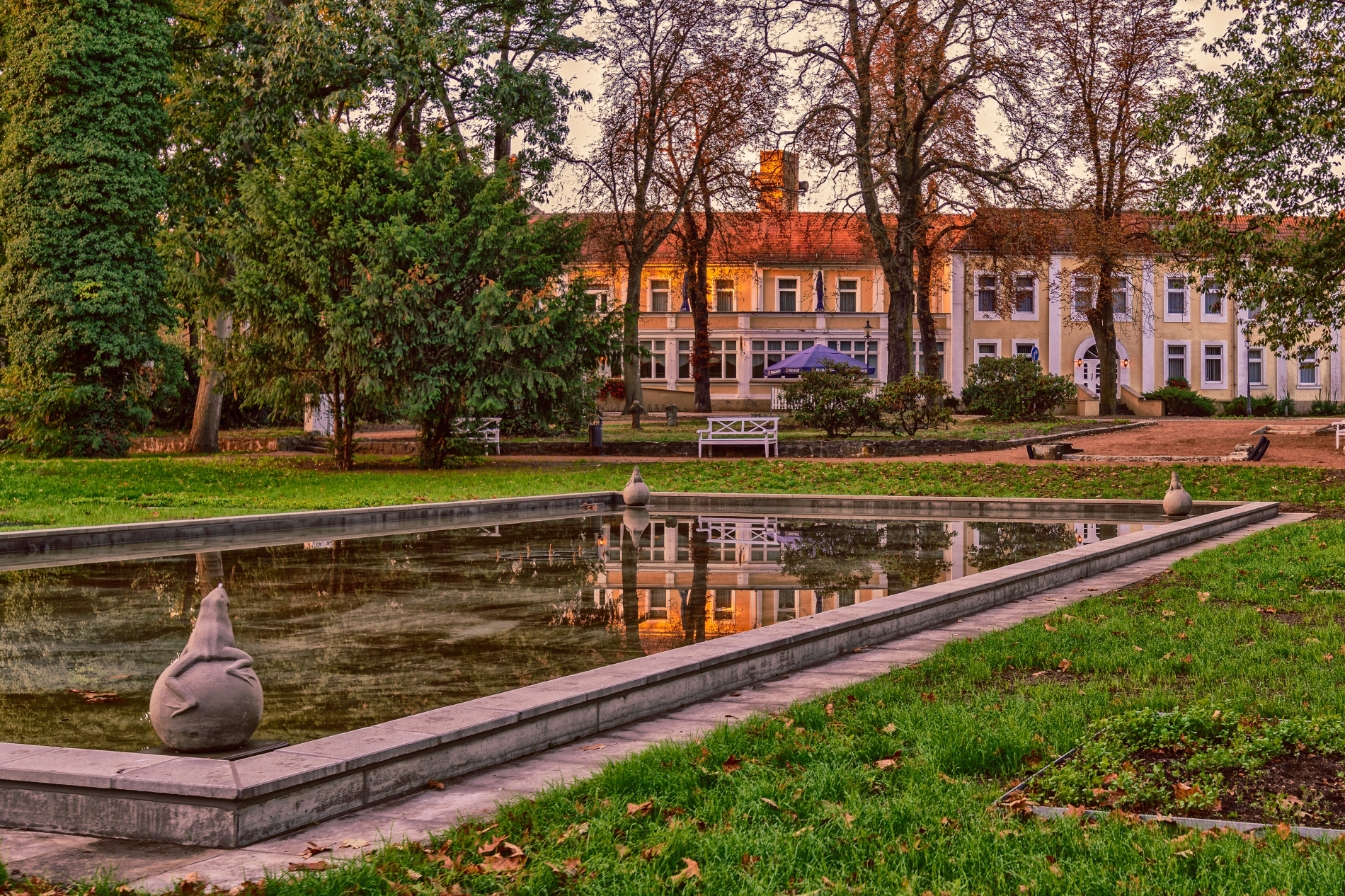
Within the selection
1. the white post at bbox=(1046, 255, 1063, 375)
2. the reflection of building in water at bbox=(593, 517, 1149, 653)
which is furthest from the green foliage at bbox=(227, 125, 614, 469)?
the white post at bbox=(1046, 255, 1063, 375)

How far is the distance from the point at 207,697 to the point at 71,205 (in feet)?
90.4

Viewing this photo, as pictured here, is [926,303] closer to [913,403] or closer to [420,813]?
[913,403]

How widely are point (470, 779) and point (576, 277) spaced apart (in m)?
22.0

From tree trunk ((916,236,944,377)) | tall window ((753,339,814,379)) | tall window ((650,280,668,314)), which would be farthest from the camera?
tall window ((650,280,668,314))

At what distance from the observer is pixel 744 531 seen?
16.1 m

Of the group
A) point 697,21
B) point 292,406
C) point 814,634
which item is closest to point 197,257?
point 292,406

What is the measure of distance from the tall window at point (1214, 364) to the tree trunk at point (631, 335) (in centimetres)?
2917

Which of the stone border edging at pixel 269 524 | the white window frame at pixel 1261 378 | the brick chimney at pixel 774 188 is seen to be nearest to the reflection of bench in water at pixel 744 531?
the stone border edging at pixel 269 524

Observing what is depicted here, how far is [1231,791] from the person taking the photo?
174 inches

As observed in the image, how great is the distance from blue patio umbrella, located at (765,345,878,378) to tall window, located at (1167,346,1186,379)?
2454 cm

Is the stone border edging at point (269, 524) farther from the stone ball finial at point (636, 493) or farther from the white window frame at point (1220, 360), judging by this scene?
the white window frame at point (1220, 360)

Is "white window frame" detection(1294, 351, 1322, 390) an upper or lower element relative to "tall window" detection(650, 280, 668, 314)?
lower

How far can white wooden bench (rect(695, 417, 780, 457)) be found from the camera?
30047 mm

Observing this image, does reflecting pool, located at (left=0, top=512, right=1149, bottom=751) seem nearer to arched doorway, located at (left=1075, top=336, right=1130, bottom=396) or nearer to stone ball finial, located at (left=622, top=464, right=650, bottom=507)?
stone ball finial, located at (left=622, top=464, right=650, bottom=507)
